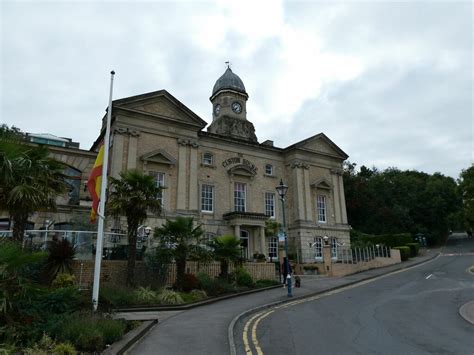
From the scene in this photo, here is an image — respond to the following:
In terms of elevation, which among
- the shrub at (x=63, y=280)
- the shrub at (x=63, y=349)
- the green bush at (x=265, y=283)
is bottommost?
the shrub at (x=63, y=349)

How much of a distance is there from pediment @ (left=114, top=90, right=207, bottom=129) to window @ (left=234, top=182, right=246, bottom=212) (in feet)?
20.7

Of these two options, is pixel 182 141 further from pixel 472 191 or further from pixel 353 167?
pixel 472 191

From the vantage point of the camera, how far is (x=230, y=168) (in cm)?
3216

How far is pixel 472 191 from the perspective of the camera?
52.5 metres

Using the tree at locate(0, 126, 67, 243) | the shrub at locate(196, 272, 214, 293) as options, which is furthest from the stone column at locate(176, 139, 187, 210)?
the tree at locate(0, 126, 67, 243)

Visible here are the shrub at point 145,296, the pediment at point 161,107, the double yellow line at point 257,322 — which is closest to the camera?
the double yellow line at point 257,322

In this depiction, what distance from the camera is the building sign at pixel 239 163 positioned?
3228cm

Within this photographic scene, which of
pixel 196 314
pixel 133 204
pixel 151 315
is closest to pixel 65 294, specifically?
pixel 151 315

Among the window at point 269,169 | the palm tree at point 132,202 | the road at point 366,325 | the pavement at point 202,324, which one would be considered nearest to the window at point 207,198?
the window at point 269,169

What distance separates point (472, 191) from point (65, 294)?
56.5 meters

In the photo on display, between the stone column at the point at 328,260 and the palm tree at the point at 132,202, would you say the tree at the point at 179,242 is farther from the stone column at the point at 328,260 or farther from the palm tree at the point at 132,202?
the stone column at the point at 328,260

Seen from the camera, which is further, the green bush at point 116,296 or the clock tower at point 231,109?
the clock tower at point 231,109

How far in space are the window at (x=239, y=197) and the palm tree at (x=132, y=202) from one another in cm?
1482

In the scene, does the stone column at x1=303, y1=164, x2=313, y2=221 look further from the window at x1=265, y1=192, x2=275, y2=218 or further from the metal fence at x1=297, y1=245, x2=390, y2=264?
the metal fence at x1=297, y1=245, x2=390, y2=264
